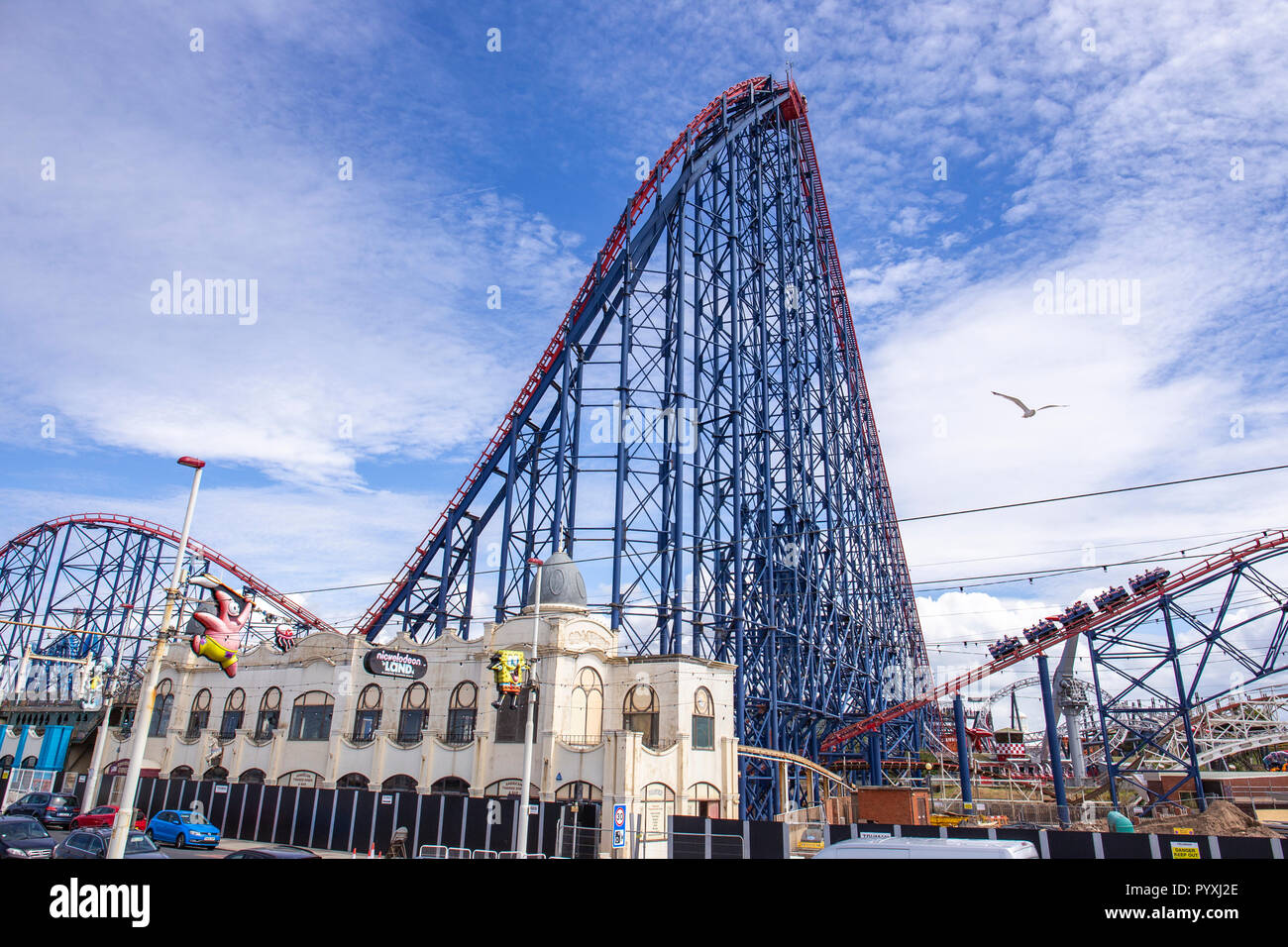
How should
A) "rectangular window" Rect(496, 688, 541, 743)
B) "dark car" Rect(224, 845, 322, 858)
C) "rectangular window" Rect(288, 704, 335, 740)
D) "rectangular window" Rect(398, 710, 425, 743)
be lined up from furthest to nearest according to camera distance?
"rectangular window" Rect(288, 704, 335, 740) < "rectangular window" Rect(398, 710, 425, 743) < "rectangular window" Rect(496, 688, 541, 743) < "dark car" Rect(224, 845, 322, 858)

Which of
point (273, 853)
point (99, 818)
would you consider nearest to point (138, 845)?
point (273, 853)

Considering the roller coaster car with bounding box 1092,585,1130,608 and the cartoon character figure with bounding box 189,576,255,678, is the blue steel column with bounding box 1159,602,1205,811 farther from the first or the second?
the cartoon character figure with bounding box 189,576,255,678

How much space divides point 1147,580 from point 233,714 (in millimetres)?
43325

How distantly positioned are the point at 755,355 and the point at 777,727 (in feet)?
58.4

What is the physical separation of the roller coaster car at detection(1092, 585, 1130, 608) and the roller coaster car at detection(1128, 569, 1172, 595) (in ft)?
1.43

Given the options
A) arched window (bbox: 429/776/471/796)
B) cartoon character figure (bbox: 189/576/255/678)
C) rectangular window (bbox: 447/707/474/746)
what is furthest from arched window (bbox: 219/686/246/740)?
cartoon character figure (bbox: 189/576/255/678)

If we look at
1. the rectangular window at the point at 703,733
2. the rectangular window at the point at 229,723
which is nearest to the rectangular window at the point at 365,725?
the rectangular window at the point at 229,723

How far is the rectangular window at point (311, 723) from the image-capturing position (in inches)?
1291

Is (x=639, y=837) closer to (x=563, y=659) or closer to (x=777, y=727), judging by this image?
(x=563, y=659)

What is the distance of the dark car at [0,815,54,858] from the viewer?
18.0 m

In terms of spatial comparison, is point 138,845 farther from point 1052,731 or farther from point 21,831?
point 1052,731

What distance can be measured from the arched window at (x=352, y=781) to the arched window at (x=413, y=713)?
80.0 inches
